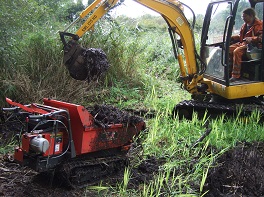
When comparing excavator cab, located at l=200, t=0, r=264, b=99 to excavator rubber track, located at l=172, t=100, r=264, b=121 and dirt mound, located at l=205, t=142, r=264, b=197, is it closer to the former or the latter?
excavator rubber track, located at l=172, t=100, r=264, b=121

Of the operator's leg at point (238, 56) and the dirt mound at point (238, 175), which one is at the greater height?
the operator's leg at point (238, 56)

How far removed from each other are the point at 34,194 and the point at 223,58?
3.58 meters

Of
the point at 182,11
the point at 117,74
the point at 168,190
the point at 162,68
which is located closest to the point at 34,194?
the point at 168,190

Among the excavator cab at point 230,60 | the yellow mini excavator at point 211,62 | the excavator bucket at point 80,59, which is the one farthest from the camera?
the excavator cab at point 230,60

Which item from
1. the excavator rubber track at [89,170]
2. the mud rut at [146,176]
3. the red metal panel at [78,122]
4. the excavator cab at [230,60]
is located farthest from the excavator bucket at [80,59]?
the excavator cab at [230,60]

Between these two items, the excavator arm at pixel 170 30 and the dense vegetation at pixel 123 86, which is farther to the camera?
the excavator arm at pixel 170 30

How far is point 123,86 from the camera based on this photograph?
7.69m

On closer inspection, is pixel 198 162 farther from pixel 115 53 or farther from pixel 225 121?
pixel 115 53

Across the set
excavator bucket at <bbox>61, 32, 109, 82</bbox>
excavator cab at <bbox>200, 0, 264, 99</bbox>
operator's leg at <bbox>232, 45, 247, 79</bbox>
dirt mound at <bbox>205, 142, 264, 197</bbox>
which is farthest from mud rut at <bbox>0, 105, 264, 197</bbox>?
operator's leg at <bbox>232, 45, 247, 79</bbox>

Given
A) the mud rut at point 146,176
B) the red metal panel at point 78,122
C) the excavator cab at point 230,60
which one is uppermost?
the excavator cab at point 230,60

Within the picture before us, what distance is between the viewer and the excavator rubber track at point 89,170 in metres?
3.59

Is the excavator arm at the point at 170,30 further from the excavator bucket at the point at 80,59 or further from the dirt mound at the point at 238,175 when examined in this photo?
the dirt mound at the point at 238,175

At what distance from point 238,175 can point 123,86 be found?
4.17 meters

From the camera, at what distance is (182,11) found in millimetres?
5836
